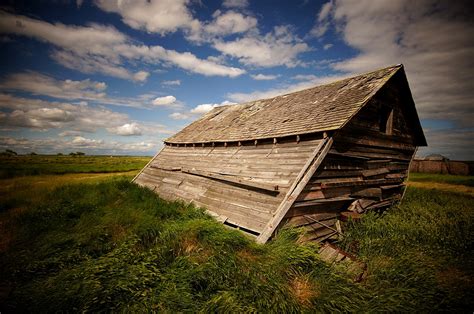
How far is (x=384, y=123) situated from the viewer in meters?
9.81

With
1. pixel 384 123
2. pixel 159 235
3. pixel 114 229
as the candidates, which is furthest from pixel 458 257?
pixel 114 229

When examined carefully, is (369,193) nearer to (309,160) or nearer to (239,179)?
(309,160)

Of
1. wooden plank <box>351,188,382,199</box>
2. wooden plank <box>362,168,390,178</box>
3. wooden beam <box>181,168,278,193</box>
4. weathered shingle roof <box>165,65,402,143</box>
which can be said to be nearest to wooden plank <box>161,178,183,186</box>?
wooden beam <box>181,168,278,193</box>

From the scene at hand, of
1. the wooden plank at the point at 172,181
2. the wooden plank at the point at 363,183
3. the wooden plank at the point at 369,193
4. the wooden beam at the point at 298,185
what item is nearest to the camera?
the wooden beam at the point at 298,185

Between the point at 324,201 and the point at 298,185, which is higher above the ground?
the point at 298,185

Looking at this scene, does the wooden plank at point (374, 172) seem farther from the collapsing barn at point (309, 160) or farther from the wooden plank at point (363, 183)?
the wooden plank at point (363, 183)

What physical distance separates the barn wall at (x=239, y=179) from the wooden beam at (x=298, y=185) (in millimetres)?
238

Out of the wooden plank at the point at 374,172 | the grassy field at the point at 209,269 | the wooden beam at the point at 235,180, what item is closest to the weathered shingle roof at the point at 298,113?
the wooden beam at the point at 235,180

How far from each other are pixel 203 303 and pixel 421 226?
7.68 meters

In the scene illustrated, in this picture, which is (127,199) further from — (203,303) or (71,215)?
(203,303)

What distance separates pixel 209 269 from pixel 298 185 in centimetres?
334

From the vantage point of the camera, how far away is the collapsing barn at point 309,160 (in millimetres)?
6812

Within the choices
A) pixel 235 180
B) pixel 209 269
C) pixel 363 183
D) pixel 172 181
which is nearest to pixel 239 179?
pixel 235 180

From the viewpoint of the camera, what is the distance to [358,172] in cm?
838
